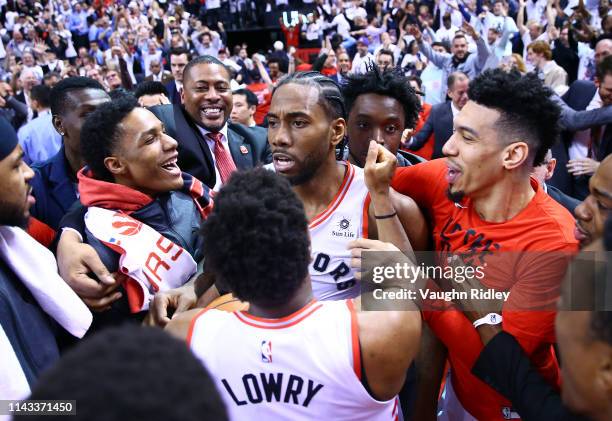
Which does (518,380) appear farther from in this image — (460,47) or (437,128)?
(460,47)

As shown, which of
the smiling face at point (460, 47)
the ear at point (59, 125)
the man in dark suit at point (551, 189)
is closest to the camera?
the man in dark suit at point (551, 189)

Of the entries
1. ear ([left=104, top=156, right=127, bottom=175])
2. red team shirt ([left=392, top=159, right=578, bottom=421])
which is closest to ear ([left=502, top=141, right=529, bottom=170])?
red team shirt ([left=392, top=159, right=578, bottom=421])

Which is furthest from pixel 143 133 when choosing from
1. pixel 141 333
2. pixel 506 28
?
pixel 506 28

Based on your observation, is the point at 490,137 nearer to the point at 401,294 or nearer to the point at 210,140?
the point at 401,294

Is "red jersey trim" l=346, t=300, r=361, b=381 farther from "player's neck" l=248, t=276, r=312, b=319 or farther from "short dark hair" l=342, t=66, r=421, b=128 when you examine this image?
"short dark hair" l=342, t=66, r=421, b=128

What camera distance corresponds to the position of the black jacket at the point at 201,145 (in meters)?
3.79

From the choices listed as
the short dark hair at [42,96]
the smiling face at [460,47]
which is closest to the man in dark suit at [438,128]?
the smiling face at [460,47]

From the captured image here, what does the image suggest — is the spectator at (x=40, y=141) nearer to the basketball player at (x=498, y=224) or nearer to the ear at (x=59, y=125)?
the ear at (x=59, y=125)

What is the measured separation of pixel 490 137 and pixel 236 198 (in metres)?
1.21

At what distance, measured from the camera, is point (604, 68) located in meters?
4.61

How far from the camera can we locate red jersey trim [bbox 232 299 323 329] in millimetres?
1577

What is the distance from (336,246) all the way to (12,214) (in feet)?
3.95

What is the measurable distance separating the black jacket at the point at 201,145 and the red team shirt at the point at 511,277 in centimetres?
172

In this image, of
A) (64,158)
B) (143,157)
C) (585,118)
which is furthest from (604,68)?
(64,158)
